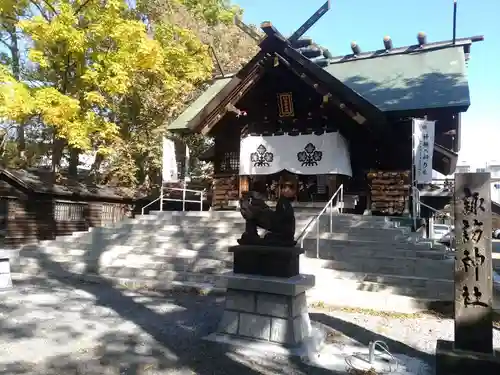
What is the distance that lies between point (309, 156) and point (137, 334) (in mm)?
9195

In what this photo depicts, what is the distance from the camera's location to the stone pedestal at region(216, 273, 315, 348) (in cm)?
544

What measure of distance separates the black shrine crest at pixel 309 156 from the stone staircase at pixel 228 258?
2.02m

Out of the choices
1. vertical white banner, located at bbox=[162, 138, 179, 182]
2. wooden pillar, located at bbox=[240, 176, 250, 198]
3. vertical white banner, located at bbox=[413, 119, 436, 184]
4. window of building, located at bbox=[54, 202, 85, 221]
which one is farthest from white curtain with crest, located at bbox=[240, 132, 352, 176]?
window of building, located at bbox=[54, 202, 85, 221]

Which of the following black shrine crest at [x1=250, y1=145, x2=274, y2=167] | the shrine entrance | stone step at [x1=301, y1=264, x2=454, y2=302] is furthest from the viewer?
the shrine entrance

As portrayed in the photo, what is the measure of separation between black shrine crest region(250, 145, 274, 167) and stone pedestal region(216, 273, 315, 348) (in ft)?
28.3

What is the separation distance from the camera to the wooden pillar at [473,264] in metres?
4.78

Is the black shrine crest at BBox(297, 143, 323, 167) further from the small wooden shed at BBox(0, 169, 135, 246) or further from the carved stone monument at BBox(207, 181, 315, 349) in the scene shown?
the small wooden shed at BBox(0, 169, 135, 246)

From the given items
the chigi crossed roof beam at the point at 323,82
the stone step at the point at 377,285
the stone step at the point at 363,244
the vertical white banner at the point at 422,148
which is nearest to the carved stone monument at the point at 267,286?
the stone step at the point at 377,285

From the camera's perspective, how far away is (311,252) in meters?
10.0

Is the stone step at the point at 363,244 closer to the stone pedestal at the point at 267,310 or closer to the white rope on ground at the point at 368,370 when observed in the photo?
the stone pedestal at the point at 267,310

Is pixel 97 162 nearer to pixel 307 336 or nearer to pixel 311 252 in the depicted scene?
pixel 311 252

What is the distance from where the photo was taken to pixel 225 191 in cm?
1551

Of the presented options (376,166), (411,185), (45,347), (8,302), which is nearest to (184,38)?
(376,166)

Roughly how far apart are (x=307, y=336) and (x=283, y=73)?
33.8ft
